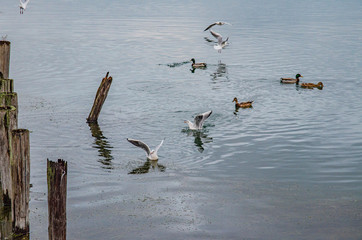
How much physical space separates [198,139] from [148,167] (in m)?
3.75

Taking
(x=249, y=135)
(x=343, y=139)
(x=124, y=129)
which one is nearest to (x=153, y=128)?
(x=124, y=129)

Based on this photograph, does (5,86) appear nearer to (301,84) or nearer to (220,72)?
(301,84)

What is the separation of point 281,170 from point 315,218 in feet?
12.8

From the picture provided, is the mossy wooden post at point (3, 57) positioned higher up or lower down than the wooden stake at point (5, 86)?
higher up

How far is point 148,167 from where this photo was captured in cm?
1805

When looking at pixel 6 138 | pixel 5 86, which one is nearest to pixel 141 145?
pixel 5 86

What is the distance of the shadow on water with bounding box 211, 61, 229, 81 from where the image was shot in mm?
34859

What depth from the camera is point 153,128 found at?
22734mm

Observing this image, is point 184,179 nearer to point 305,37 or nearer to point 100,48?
point 100,48

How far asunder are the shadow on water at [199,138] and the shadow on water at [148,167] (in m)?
2.34

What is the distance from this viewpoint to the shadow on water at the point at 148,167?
17688mm

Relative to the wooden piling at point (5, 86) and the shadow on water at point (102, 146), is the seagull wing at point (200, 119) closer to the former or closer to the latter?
the shadow on water at point (102, 146)

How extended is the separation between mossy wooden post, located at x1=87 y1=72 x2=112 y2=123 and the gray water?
0.43 metres

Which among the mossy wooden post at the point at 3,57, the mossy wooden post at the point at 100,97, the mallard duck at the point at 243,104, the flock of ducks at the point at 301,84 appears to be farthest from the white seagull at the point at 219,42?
the mossy wooden post at the point at 3,57
